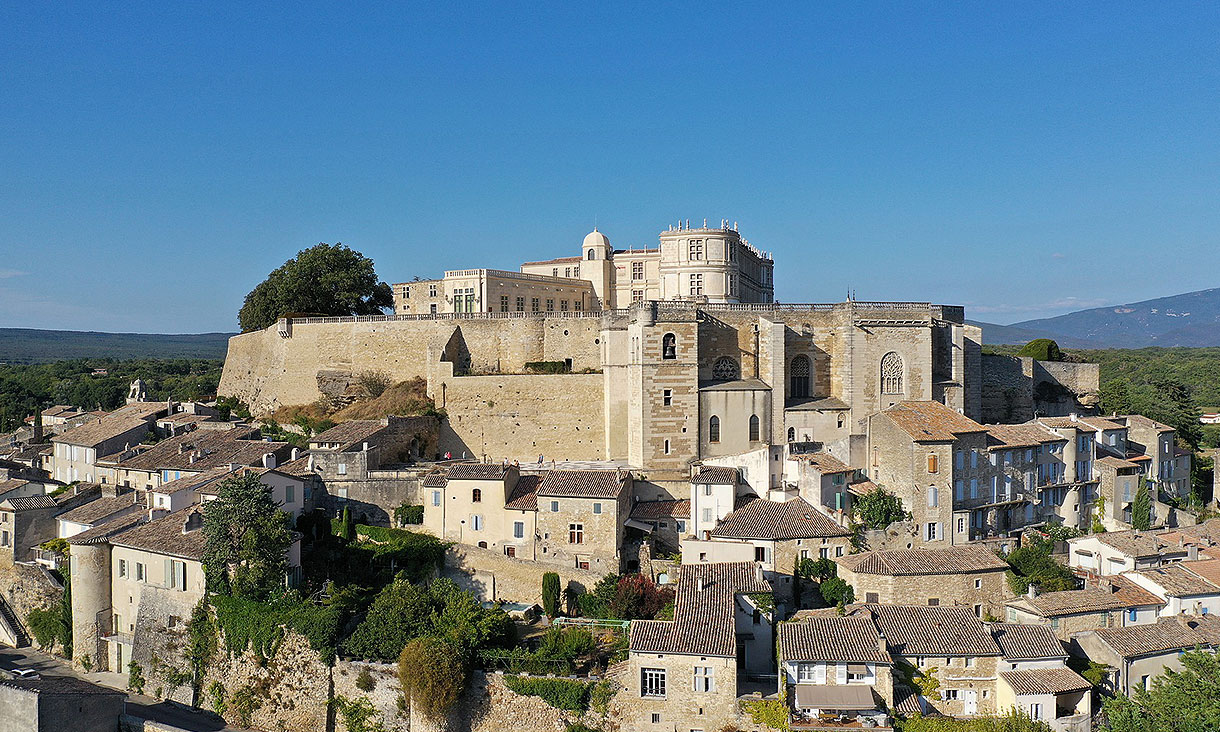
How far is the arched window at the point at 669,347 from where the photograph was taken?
1629 inches

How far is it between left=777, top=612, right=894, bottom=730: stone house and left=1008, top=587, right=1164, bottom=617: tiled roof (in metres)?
6.20

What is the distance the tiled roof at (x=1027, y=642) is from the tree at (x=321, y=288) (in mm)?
42957

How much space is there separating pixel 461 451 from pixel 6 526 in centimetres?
1898

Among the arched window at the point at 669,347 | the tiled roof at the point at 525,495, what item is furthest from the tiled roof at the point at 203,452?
the arched window at the point at 669,347

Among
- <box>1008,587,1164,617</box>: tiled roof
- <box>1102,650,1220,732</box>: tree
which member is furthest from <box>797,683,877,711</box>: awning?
<box>1008,587,1164,617</box>: tiled roof

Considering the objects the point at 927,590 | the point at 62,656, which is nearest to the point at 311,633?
the point at 62,656

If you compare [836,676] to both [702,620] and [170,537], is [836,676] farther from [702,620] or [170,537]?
[170,537]

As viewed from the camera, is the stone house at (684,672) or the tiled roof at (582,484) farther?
the tiled roof at (582,484)

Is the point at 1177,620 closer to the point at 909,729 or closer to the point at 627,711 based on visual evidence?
the point at 909,729

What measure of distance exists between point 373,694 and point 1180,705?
2238 centimetres

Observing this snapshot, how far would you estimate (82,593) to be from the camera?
110ft

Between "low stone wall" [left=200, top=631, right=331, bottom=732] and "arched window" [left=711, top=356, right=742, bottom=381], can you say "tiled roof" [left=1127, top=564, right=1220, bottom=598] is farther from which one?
"low stone wall" [left=200, top=631, right=331, bottom=732]

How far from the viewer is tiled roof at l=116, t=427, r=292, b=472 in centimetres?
4125

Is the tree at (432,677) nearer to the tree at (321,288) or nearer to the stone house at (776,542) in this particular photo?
the stone house at (776,542)
